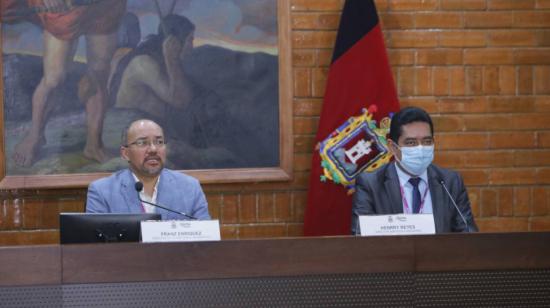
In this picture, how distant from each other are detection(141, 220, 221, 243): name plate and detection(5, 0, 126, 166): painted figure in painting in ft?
5.66

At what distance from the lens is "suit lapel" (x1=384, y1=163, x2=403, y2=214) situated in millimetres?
3982

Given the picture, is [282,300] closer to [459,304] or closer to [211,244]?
[211,244]

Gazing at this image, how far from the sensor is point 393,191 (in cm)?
400

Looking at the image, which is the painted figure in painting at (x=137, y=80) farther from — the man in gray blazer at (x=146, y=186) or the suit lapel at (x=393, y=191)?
the suit lapel at (x=393, y=191)

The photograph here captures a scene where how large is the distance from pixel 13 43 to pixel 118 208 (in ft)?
4.02

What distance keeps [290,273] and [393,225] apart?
479 mm

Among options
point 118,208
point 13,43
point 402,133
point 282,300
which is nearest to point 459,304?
point 282,300

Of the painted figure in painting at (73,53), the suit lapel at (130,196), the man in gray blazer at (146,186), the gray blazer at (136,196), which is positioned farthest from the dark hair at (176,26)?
the suit lapel at (130,196)

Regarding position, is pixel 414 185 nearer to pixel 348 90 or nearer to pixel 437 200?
pixel 437 200

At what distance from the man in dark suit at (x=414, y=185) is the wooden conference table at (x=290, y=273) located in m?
0.86

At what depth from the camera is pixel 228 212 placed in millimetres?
4887

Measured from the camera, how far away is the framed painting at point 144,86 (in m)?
4.69

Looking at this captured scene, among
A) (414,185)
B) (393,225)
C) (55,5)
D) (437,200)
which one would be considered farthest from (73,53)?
(393,225)

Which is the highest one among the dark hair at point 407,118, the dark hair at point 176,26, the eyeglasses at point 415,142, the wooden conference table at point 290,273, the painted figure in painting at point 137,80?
the dark hair at point 176,26
